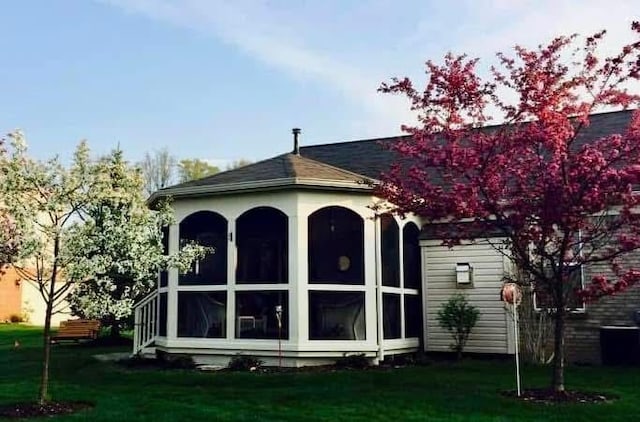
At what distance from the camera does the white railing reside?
13.1 meters

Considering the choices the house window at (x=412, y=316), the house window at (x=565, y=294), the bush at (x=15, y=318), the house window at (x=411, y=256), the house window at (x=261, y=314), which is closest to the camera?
the house window at (x=565, y=294)

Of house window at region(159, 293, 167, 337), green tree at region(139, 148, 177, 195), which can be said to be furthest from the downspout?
green tree at region(139, 148, 177, 195)

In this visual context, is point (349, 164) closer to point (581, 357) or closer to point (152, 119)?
point (152, 119)

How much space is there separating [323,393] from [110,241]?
3632mm

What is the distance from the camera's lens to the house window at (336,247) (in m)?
11.7

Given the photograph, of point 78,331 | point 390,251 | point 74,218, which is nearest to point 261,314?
point 390,251

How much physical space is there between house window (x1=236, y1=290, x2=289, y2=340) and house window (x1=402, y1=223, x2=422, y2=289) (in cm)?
299

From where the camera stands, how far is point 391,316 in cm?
1245

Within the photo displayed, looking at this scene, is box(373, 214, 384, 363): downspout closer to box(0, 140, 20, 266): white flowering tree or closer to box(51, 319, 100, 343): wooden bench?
box(0, 140, 20, 266): white flowering tree

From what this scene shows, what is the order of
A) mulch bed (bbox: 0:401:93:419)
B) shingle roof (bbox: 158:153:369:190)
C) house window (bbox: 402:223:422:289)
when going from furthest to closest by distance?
house window (bbox: 402:223:422:289) → shingle roof (bbox: 158:153:369:190) → mulch bed (bbox: 0:401:93:419)

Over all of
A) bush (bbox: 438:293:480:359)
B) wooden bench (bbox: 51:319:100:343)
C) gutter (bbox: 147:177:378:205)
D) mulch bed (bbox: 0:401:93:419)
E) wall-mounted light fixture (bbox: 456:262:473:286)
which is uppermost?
gutter (bbox: 147:177:378:205)

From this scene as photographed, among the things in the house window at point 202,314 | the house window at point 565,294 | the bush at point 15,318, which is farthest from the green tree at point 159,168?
the house window at point 565,294

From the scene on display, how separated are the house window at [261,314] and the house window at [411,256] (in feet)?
9.81

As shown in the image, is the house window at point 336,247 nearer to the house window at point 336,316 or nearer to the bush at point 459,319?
the house window at point 336,316
